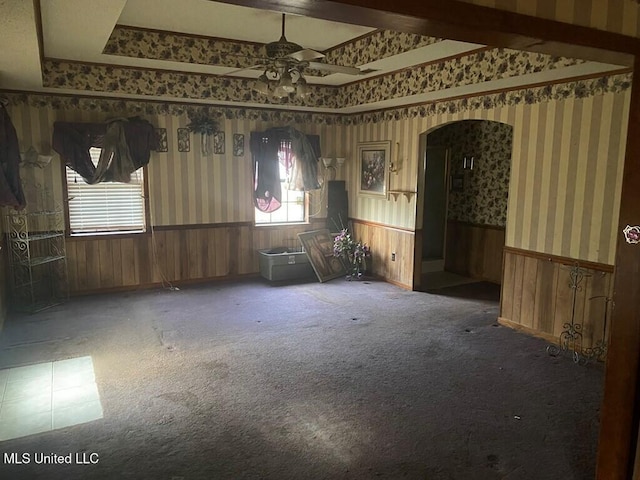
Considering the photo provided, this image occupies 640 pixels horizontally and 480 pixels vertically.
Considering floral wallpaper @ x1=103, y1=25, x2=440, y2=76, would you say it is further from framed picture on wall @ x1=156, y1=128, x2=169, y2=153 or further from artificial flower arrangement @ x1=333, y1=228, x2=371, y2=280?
artificial flower arrangement @ x1=333, y1=228, x2=371, y2=280

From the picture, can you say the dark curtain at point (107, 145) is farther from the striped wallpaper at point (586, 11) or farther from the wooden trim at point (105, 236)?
the striped wallpaper at point (586, 11)

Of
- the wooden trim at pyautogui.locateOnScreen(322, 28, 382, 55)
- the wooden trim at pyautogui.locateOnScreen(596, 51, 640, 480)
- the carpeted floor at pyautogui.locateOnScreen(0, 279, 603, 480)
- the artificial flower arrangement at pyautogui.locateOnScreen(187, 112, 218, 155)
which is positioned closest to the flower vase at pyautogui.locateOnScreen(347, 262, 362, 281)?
the carpeted floor at pyautogui.locateOnScreen(0, 279, 603, 480)

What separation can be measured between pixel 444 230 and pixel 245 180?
329 cm

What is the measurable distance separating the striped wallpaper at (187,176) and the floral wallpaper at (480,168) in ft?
8.32

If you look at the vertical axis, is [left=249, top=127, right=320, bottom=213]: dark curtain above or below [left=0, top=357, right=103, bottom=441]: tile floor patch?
above

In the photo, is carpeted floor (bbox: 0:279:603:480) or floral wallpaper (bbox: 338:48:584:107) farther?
floral wallpaper (bbox: 338:48:584:107)

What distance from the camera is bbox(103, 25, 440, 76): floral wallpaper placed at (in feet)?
14.6

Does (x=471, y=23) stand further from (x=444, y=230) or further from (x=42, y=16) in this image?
(x=444, y=230)

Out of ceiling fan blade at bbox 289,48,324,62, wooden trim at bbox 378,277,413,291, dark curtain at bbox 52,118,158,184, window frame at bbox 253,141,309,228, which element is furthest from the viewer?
window frame at bbox 253,141,309,228

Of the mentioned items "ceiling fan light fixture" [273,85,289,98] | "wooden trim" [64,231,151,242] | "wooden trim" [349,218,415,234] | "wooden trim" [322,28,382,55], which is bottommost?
"wooden trim" [64,231,151,242]

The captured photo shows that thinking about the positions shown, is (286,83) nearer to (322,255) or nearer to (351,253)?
(322,255)

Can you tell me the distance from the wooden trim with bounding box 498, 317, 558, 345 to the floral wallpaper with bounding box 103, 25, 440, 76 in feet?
9.98

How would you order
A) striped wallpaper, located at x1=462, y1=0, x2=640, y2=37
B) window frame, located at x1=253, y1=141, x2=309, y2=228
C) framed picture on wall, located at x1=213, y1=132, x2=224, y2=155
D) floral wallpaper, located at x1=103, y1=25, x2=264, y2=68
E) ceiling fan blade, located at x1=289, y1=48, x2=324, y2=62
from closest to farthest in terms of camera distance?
striped wallpaper, located at x1=462, y1=0, x2=640, y2=37
ceiling fan blade, located at x1=289, y1=48, x2=324, y2=62
floral wallpaper, located at x1=103, y1=25, x2=264, y2=68
framed picture on wall, located at x1=213, y1=132, x2=224, y2=155
window frame, located at x1=253, y1=141, x2=309, y2=228

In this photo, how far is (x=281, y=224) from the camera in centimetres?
753
